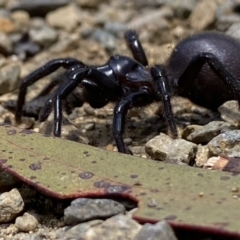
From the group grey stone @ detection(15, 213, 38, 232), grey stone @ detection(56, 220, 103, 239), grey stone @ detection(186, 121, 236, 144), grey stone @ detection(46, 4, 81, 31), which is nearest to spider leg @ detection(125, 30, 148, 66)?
grey stone @ detection(186, 121, 236, 144)

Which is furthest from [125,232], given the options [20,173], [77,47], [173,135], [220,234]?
[77,47]

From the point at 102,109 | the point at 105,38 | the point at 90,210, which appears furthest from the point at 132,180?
the point at 105,38

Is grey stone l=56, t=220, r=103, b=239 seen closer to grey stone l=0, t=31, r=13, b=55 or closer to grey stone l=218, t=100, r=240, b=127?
grey stone l=218, t=100, r=240, b=127

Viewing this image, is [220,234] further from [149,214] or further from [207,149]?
[207,149]

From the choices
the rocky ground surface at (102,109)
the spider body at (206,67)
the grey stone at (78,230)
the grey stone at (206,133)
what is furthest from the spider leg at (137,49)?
Answer: the grey stone at (78,230)

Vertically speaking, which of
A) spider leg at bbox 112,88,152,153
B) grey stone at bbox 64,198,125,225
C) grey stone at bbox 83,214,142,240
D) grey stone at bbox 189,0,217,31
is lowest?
grey stone at bbox 189,0,217,31

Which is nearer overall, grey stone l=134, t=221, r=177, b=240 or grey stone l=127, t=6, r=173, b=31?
grey stone l=134, t=221, r=177, b=240
